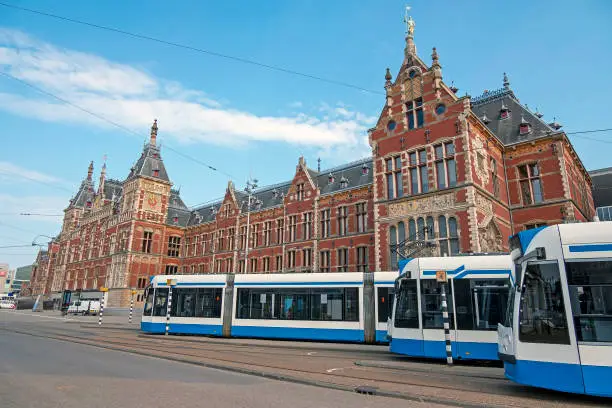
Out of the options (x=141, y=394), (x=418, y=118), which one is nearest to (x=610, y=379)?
(x=141, y=394)

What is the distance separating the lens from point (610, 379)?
633cm

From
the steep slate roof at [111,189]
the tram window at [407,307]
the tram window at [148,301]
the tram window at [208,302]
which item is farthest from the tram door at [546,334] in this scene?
the steep slate roof at [111,189]

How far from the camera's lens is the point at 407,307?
473 inches

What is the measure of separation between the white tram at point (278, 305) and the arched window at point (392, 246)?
8.26m

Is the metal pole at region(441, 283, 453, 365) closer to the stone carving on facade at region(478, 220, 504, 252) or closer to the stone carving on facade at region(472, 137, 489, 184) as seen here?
the stone carving on facade at region(478, 220, 504, 252)

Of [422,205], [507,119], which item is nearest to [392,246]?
[422,205]

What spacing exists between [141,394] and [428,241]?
18.8 metres

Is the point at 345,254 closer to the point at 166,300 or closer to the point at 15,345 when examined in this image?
the point at 166,300

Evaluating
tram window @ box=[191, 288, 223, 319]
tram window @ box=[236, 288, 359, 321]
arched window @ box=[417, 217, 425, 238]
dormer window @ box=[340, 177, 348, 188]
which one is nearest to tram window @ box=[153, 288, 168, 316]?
tram window @ box=[191, 288, 223, 319]

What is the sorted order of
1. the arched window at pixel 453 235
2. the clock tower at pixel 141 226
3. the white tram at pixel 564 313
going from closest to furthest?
the white tram at pixel 564 313 < the arched window at pixel 453 235 < the clock tower at pixel 141 226

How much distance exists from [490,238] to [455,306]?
44.3 feet

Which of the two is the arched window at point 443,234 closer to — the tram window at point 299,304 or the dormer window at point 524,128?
the tram window at point 299,304

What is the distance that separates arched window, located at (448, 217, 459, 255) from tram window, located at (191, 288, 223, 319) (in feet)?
44.5

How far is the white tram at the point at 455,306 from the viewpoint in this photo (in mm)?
11070
